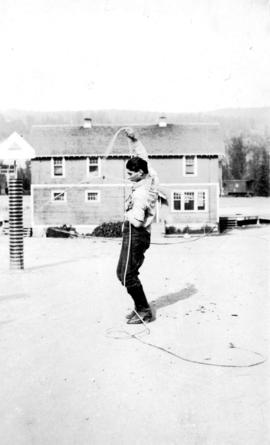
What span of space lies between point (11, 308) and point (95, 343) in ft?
7.37

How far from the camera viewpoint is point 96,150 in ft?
117

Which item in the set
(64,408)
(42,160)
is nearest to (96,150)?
(42,160)

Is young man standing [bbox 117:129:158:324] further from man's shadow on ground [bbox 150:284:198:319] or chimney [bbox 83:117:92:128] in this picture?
chimney [bbox 83:117:92:128]

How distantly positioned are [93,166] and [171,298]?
93.4ft

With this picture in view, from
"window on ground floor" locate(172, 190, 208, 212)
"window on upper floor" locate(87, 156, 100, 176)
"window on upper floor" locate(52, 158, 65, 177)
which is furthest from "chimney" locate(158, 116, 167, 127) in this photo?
"window on upper floor" locate(52, 158, 65, 177)

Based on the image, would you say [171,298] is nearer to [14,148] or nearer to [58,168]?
[14,148]

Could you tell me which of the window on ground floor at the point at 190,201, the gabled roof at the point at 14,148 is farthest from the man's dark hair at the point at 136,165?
A: the window on ground floor at the point at 190,201

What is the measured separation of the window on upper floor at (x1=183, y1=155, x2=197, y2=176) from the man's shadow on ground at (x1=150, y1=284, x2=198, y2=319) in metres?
26.7

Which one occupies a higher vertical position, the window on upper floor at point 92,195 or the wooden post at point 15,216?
the window on upper floor at point 92,195

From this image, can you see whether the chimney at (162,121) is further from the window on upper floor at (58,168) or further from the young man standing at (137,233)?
the young man standing at (137,233)

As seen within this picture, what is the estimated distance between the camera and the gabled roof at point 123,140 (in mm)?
35656

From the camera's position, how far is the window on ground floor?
→ 34.8 meters

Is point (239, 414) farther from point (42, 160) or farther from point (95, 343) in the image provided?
point (42, 160)

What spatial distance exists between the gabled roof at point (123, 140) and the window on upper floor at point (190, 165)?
413 millimetres
